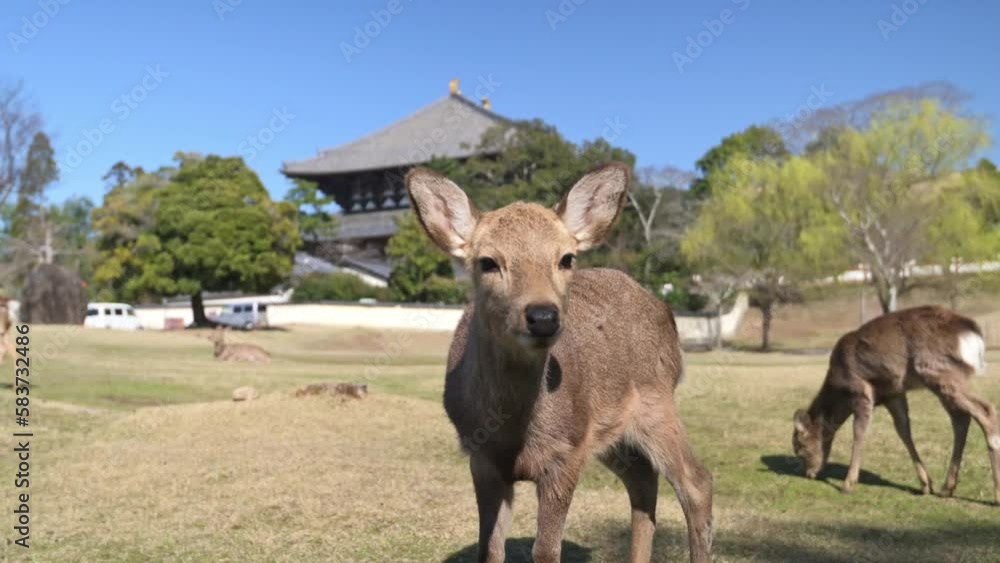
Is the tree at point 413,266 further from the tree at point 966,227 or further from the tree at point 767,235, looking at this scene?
the tree at point 966,227

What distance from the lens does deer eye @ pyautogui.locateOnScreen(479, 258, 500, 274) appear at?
4262 millimetres

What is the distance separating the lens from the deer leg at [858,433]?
9.78m

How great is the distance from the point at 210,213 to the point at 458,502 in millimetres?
35342

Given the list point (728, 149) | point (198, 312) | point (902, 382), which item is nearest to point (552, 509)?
point (902, 382)

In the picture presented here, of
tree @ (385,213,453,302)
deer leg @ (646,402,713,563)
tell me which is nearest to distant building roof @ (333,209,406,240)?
tree @ (385,213,453,302)

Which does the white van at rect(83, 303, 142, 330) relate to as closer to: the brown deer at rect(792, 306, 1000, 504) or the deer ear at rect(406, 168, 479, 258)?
the brown deer at rect(792, 306, 1000, 504)

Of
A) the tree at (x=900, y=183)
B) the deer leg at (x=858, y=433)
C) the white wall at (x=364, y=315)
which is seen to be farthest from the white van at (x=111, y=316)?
the deer leg at (x=858, y=433)

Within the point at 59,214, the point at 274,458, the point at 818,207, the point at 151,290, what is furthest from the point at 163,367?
the point at 59,214

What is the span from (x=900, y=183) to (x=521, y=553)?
32.7 metres

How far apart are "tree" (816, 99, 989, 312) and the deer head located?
32501 mm

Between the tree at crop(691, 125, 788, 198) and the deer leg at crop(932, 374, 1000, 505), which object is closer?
the deer leg at crop(932, 374, 1000, 505)

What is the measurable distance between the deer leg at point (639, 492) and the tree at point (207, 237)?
1463 inches

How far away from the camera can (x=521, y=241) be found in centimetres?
426

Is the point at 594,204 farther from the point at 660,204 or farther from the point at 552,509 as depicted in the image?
the point at 660,204
